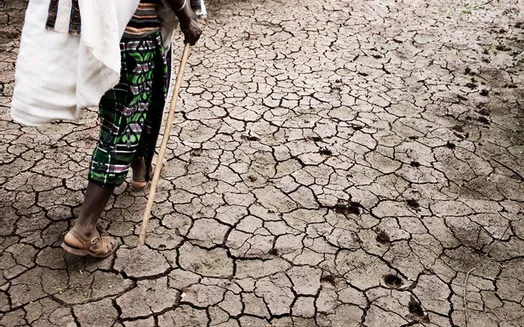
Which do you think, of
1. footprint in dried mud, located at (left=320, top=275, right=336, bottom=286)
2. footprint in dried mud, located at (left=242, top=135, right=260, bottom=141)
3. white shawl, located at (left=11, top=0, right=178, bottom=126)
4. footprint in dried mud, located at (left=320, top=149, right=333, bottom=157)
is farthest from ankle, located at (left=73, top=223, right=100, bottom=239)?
footprint in dried mud, located at (left=320, top=149, right=333, bottom=157)

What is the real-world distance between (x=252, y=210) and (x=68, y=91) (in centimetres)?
127

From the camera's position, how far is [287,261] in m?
2.54

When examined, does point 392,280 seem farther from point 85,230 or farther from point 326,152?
point 85,230

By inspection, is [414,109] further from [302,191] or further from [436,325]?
[436,325]

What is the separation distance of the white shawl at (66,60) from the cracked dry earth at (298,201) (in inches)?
32.6

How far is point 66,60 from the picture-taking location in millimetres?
1927

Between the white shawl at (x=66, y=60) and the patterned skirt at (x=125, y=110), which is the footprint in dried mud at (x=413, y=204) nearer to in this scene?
the patterned skirt at (x=125, y=110)

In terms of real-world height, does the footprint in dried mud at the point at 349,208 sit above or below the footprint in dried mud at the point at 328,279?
above

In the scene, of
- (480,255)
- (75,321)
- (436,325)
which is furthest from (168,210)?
(480,255)

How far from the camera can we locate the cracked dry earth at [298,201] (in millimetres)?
2297

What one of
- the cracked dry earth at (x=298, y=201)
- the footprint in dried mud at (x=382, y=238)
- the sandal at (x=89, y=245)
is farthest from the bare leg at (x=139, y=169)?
the footprint in dried mud at (x=382, y=238)

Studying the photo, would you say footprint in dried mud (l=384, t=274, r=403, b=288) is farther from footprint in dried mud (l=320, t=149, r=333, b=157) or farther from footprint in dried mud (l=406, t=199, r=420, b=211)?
footprint in dried mud (l=320, t=149, r=333, b=157)

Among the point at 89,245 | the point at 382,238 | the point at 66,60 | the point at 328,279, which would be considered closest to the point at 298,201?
the point at 382,238

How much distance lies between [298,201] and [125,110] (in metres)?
1.25
